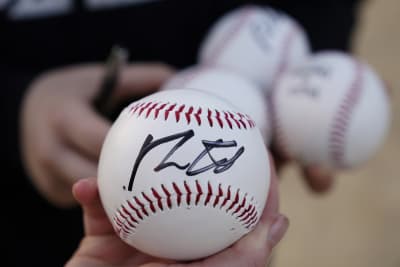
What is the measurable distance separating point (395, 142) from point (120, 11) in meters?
1.24

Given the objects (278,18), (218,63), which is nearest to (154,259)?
(218,63)

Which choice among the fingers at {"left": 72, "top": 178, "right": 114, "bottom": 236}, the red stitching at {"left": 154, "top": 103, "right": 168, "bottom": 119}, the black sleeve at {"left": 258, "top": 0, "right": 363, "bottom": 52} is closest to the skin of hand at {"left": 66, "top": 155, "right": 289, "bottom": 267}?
the fingers at {"left": 72, "top": 178, "right": 114, "bottom": 236}

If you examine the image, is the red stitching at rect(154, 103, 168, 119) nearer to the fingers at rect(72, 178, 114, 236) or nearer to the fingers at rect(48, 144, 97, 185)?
the fingers at rect(72, 178, 114, 236)

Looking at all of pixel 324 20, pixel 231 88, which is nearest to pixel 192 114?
pixel 231 88

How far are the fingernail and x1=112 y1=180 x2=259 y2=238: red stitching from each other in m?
0.02

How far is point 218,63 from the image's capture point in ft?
2.93

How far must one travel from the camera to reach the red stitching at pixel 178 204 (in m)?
0.47

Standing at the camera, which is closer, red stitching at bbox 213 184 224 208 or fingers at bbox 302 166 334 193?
red stitching at bbox 213 184 224 208

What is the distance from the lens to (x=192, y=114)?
0.49 meters

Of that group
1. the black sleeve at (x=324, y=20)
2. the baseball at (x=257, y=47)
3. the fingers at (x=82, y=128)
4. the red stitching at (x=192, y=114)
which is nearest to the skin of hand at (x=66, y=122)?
the fingers at (x=82, y=128)

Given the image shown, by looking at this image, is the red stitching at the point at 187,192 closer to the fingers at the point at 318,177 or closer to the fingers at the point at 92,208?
the fingers at the point at 92,208

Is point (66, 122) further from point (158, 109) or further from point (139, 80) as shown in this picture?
point (158, 109)

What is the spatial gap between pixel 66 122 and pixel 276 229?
0.37 meters

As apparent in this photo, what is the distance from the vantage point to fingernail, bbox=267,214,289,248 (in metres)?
0.51
